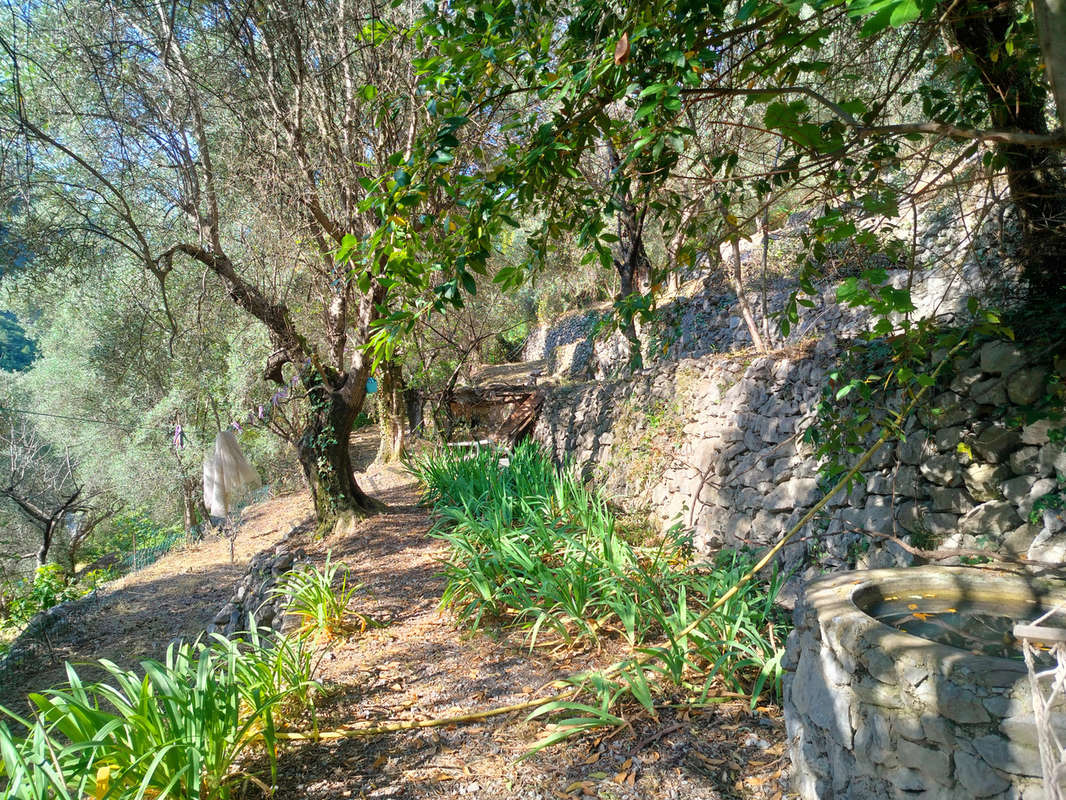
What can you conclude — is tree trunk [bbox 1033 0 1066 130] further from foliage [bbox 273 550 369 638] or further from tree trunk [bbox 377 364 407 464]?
tree trunk [bbox 377 364 407 464]

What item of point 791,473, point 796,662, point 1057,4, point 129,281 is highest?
point 129,281

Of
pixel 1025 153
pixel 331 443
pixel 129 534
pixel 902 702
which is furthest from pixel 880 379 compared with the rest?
pixel 129 534

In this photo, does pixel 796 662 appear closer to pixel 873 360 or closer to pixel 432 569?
pixel 873 360

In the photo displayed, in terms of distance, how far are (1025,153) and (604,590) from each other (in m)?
3.05

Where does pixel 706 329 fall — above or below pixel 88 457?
above

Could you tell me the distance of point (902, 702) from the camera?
6.23 feet

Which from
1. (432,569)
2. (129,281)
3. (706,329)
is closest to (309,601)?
(432,569)

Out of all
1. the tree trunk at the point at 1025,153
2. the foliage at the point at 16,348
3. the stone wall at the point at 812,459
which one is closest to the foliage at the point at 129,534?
the foliage at the point at 16,348

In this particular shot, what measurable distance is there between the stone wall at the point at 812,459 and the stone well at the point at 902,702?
1.11 meters

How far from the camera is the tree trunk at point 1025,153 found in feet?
9.27

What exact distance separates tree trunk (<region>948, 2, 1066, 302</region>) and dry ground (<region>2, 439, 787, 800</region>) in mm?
2508

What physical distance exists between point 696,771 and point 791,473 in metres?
2.45

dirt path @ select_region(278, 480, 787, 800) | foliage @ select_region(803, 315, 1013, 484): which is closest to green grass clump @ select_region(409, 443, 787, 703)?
dirt path @ select_region(278, 480, 787, 800)

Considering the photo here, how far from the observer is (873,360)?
12.7 feet
